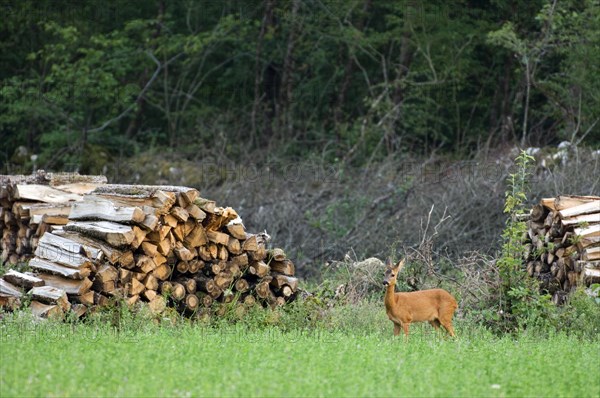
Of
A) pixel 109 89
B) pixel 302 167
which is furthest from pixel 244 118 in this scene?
pixel 302 167

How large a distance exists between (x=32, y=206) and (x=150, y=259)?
4.45 meters

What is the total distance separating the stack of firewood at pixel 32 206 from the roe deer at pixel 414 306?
19.2ft

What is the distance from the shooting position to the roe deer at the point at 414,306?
11.1 metres

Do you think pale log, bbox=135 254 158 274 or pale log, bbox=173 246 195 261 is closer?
pale log, bbox=135 254 158 274

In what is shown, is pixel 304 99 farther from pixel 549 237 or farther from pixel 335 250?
pixel 549 237

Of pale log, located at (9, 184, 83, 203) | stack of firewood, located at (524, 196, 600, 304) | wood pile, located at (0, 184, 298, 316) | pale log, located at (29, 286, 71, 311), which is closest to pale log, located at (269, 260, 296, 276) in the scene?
wood pile, located at (0, 184, 298, 316)

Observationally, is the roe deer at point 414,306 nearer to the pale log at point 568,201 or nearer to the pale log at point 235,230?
the pale log at point 235,230

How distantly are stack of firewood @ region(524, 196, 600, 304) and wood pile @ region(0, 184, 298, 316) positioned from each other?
3.70 m

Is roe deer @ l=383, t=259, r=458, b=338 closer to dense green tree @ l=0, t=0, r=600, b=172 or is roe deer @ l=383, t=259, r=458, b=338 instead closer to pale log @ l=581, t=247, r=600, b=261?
pale log @ l=581, t=247, r=600, b=261

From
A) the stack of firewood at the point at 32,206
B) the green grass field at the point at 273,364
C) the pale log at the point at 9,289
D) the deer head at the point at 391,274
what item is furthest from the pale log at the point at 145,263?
the stack of firewood at the point at 32,206

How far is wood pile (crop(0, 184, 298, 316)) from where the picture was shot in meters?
11.3

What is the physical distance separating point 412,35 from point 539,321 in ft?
57.6

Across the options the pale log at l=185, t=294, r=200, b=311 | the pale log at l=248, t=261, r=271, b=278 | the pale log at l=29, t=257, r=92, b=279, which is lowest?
the pale log at l=185, t=294, r=200, b=311

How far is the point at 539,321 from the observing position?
38.7 feet
